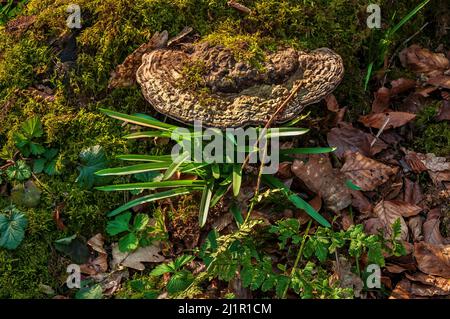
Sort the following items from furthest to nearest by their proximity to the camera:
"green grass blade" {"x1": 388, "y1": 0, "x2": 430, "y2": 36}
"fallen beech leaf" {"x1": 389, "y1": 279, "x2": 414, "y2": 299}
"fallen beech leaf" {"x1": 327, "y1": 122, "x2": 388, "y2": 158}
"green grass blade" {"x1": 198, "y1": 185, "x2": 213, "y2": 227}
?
1. "green grass blade" {"x1": 388, "y1": 0, "x2": 430, "y2": 36}
2. "fallen beech leaf" {"x1": 327, "y1": 122, "x2": 388, "y2": 158}
3. "green grass blade" {"x1": 198, "y1": 185, "x2": 213, "y2": 227}
4. "fallen beech leaf" {"x1": 389, "y1": 279, "x2": 414, "y2": 299}

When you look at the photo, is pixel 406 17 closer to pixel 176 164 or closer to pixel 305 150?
pixel 305 150

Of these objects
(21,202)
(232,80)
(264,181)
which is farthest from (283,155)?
(21,202)

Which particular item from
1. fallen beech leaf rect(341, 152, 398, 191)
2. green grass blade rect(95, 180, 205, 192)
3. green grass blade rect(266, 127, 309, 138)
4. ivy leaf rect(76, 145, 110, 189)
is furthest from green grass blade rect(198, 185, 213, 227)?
fallen beech leaf rect(341, 152, 398, 191)

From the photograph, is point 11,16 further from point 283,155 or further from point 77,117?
point 283,155

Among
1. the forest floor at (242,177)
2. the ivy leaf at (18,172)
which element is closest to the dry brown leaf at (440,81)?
the forest floor at (242,177)

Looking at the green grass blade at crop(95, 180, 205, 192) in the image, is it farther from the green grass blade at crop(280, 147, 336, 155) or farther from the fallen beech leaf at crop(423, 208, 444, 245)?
the fallen beech leaf at crop(423, 208, 444, 245)

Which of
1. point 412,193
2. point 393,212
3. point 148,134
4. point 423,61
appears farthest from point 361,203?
point 148,134
